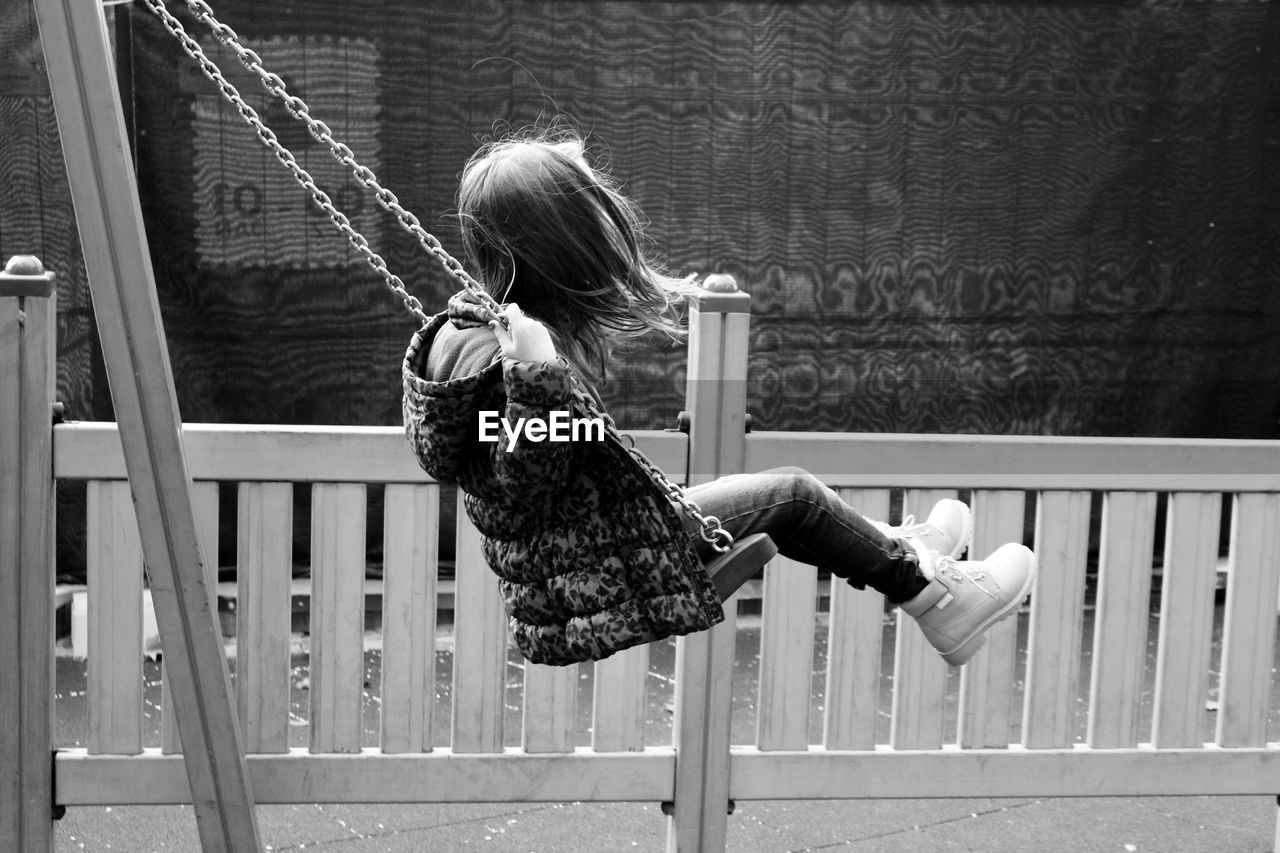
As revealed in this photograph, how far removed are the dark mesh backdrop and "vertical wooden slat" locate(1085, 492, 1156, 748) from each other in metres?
2.00

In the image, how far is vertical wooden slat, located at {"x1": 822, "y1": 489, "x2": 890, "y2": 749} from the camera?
3.32 meters

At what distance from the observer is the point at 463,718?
324 centimetres

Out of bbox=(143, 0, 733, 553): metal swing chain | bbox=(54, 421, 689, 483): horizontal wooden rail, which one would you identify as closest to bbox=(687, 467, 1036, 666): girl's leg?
bbox=(143, 0, 733, 553): metal swing chain

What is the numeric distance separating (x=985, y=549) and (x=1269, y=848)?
1185mm

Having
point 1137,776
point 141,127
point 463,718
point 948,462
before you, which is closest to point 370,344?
point 141,127

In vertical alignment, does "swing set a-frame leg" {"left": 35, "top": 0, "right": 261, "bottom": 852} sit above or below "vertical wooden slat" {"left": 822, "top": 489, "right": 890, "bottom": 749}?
above

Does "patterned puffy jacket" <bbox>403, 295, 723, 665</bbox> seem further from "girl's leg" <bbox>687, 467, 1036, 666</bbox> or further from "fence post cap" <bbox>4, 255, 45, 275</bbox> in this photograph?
"fence post cap" <bbox>4, 255, 45, 275</bbox>

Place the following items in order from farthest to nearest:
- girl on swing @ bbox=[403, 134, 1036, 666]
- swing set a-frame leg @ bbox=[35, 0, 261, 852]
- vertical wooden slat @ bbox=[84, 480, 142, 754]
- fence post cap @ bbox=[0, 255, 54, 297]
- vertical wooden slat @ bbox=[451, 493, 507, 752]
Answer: vertical wooden slat @ bbox=[451, 493, 507, 752] < vertical wooden slat @ bbox=[84, 480, 142, 754] < fence post cap @ bbox=[0, 255, 54, 297] < swing set a-frame leg @ bbox=[35, 0, 261, 852] < girl on swing @ bbox=[403, 134, 1036, 666]

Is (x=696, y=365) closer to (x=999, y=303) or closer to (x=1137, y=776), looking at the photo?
(x=1137, y=776)

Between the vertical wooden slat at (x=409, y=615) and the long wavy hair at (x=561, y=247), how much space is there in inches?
34.5

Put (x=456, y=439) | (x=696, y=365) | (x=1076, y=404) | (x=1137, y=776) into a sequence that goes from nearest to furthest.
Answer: (x=456, y=439) → (x=696, y=365) → (x=1137, y=776) → (x=1076, y=404)

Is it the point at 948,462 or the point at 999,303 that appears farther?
the point at 999,303

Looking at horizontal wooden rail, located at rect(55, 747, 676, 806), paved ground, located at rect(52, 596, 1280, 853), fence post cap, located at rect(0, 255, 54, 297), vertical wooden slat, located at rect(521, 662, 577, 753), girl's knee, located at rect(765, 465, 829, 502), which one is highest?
fence post cap, located at rect(0, 255, 54, 297)

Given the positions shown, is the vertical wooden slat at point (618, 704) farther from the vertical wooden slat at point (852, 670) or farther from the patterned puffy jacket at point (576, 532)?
the patterned puffy jacket at point (576, 532)
